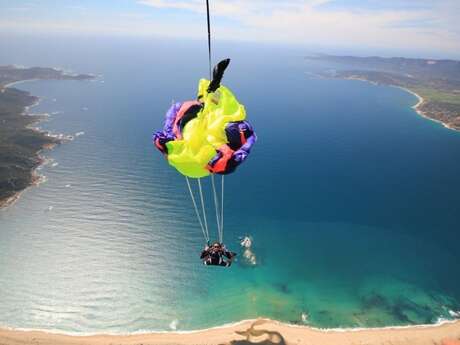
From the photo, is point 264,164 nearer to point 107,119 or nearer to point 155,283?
point 155,283

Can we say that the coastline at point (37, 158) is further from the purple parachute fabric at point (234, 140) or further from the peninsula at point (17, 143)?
the purple parachute fabric at point (234, 140)

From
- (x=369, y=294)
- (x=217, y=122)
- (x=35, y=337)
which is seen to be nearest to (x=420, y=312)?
(x=369, y=294)

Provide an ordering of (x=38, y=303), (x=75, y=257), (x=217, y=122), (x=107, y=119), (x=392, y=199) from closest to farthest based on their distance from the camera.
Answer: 1. (x=217, y=122)
2. (x=38, y=303)
3. (x=75, y=257)
4. (x=392, y=199)
5. (x=107, y=119)

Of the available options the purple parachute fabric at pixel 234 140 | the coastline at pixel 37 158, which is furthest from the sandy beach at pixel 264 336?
the coastline at pixel 37 158

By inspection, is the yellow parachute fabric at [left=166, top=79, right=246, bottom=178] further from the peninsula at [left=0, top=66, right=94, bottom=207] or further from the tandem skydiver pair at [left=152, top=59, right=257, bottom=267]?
the peninsula at [left=0, top=66, right=94, bottom=207]

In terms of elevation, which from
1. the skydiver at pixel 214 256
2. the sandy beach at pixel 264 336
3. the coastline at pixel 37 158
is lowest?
the sandy beach at pixel 264 336

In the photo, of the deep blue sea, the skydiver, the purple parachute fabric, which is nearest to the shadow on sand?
the deep blue sea
